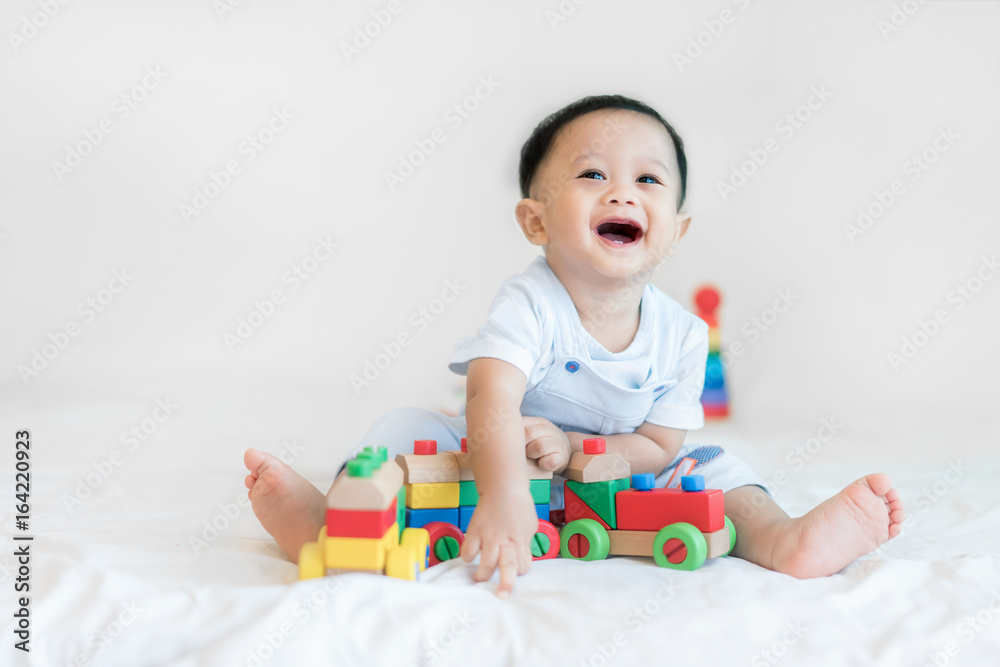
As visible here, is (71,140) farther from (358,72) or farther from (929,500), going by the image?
(929,500)

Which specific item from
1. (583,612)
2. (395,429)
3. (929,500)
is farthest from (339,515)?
(929,500)

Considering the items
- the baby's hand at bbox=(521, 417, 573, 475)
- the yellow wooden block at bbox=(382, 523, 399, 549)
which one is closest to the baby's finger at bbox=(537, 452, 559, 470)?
the baby's hand at bbox=(521, 417, 573, 475)

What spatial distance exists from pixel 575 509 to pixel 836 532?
0.29m

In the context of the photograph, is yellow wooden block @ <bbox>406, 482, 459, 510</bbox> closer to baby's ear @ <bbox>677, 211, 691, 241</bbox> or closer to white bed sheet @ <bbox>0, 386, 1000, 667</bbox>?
white bed sheet @ <bbox>0, 386, 1000, 667</bbox>

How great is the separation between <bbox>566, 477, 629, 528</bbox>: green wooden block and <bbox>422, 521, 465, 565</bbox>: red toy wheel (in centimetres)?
16

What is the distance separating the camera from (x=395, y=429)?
106cm

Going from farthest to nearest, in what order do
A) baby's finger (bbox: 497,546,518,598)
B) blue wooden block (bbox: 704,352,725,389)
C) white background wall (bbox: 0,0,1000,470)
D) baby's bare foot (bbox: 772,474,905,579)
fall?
blue wooden block (bbox: 704,352,725,389)
white background wall (bbox: 0,0,1000,470)
baby's bare foot (bbox: 772,474,905,579)
baby's finger (bbox: 497,546,518,598)

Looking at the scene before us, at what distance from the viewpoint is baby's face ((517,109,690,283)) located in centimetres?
111

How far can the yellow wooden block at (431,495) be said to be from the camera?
2.84ft

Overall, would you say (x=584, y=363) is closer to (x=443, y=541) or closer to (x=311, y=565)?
(x=443, y=541)

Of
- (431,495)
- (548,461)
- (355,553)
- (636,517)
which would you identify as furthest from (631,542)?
(355,553)

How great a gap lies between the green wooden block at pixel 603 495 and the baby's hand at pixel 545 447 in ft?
0.14

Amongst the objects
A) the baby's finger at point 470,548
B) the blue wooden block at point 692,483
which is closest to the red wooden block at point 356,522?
the baby's finger at point 470,548

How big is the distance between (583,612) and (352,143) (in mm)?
1966
